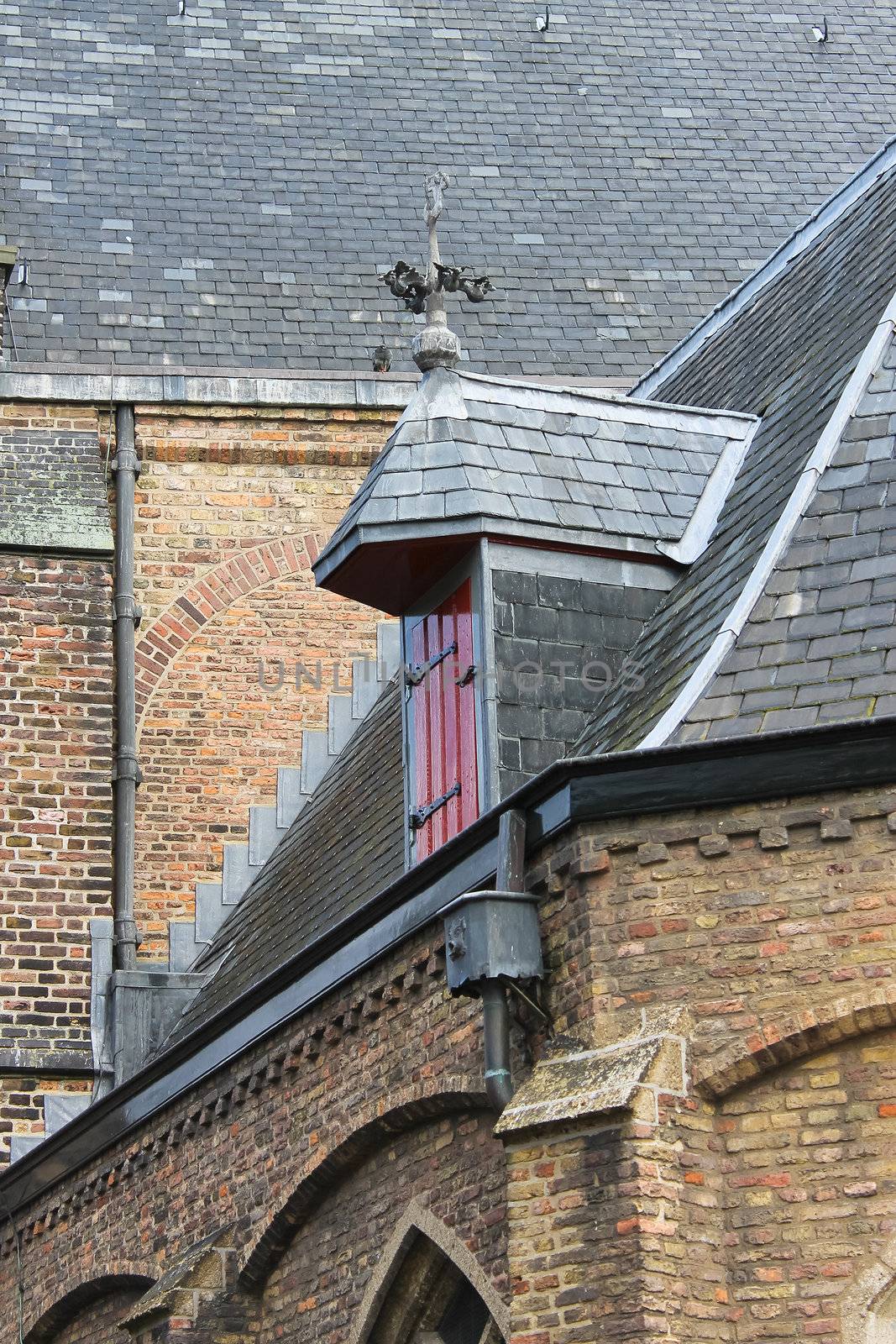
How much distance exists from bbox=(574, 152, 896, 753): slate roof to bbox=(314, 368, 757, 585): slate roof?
27cm

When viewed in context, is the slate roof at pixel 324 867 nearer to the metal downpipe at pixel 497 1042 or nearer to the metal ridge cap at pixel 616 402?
the metal ridge cap at pixel 616 402

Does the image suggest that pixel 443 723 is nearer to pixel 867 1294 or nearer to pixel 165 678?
pixel 867 1294

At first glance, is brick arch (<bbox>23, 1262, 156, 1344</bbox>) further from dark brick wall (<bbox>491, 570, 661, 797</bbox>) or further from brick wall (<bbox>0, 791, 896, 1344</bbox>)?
dark brick wall (<bbox>491, 570, 661, 797</bbox>)

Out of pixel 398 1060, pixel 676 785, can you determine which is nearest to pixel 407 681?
pixel 398 1060

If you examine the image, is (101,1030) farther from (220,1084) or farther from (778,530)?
(778,530)

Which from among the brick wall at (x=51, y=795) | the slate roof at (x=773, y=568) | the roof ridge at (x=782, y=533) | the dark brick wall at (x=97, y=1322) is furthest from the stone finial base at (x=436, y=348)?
the brick wall at (x=51, y=795)

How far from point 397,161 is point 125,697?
21.5 ft

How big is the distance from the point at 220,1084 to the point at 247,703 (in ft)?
22.2

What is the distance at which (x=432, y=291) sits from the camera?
11609mm

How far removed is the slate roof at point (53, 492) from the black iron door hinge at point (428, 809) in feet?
22.8

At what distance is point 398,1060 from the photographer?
9.76 meters

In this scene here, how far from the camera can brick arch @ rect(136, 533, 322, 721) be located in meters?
18.1

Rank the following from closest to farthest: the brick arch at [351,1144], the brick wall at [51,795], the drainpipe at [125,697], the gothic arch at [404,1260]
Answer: the gothic arch at [404,1260], the brick arch at [351,1144], the brick wall at [51,795], the drainpipe at [125,697]

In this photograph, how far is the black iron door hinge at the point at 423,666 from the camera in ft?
35.2
